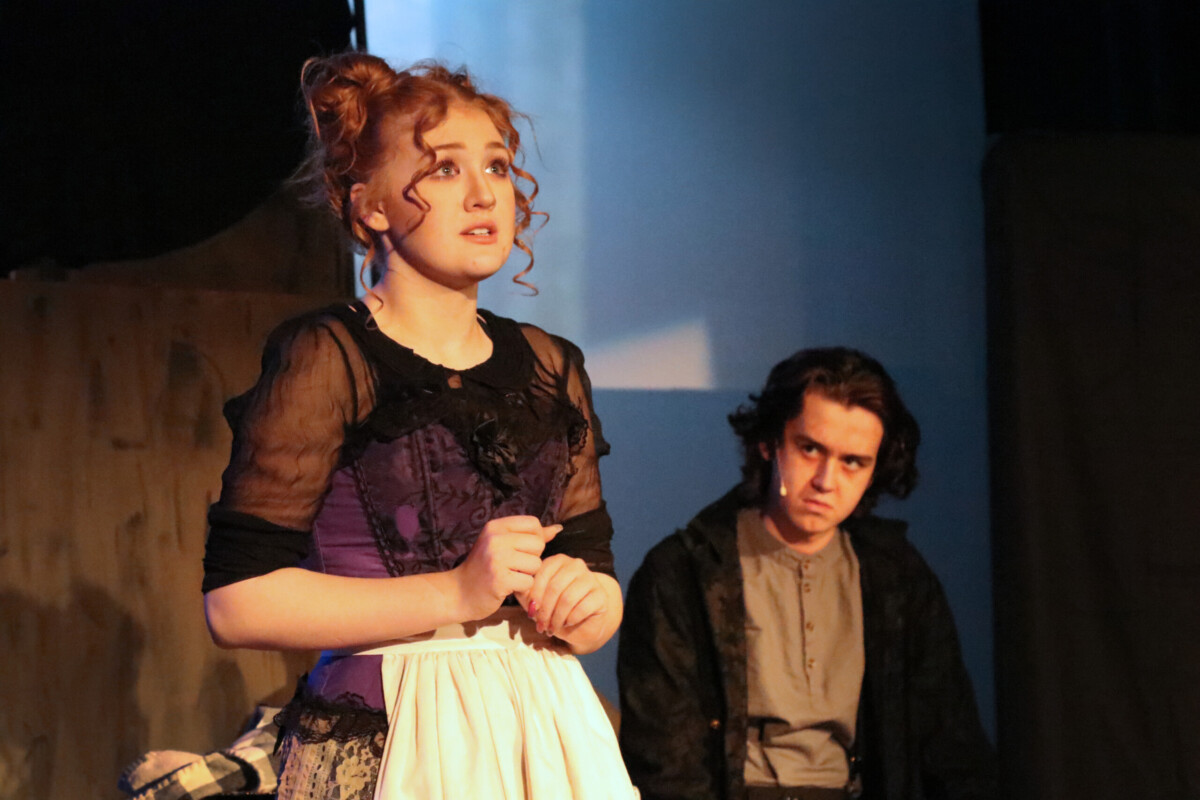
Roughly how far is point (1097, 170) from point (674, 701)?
130 cm

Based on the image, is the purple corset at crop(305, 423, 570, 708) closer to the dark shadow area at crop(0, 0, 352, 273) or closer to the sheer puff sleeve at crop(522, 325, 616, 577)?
the sheer puff sleeve at crop(522, 325, 616, 577)

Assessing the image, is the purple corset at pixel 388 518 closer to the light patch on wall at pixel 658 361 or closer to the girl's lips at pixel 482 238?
the girl's lips at pixel 482 238

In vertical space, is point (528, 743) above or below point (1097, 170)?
below

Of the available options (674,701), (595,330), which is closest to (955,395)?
(595,330)

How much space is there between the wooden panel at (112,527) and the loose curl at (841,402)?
96 centimetres

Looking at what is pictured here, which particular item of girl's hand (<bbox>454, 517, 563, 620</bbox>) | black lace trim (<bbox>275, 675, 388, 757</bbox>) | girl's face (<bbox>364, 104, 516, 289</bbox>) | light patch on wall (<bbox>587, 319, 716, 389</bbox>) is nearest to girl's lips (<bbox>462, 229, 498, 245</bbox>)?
girl's face (<bbox>364, 104, 516, 289</bbox>)

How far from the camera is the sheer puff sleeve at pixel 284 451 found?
3.24ft

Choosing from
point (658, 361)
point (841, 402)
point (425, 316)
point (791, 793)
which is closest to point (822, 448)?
point (841, 402)

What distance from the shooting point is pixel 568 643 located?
1.09 metres

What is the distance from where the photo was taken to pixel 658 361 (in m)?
2.96

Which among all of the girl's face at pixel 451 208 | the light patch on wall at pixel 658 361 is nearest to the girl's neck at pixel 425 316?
the girl's face at pixel 451 208

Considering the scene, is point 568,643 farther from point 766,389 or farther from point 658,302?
point 658,302

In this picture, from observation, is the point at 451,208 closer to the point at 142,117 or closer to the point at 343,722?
the point at 343,722

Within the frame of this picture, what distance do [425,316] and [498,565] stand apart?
258mm
